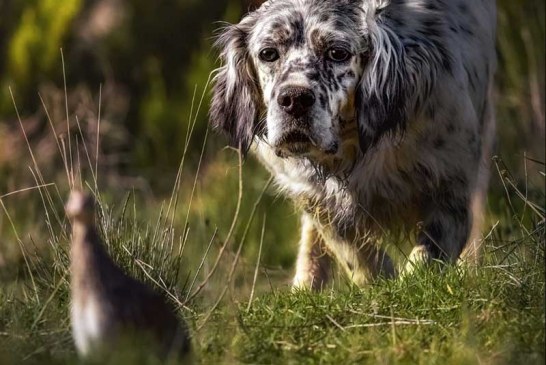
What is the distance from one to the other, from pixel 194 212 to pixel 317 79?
14.9 feet

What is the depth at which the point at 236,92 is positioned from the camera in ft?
20.0

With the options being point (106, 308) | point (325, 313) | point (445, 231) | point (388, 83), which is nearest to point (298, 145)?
point (388, 83)

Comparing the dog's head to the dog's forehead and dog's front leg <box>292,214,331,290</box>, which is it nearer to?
the dog's forehead

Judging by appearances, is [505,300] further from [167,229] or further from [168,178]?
[168,178]

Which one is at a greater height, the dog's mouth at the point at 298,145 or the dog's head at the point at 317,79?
the dog's head at the point at 317,79

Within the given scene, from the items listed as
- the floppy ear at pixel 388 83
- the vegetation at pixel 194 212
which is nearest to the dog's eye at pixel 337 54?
the floppy ear at pixel 388 83

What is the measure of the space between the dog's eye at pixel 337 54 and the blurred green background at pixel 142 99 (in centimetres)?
325

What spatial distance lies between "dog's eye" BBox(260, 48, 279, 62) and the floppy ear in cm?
38

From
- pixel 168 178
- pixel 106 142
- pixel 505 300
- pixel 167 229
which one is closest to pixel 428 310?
pixel 505 300

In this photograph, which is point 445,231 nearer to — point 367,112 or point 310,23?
point 367,112

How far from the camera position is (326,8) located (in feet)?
19.1

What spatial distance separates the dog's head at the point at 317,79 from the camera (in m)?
5.49

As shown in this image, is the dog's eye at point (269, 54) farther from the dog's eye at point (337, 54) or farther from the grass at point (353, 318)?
the grass at point (353, 318)

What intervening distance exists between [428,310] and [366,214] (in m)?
1.35
